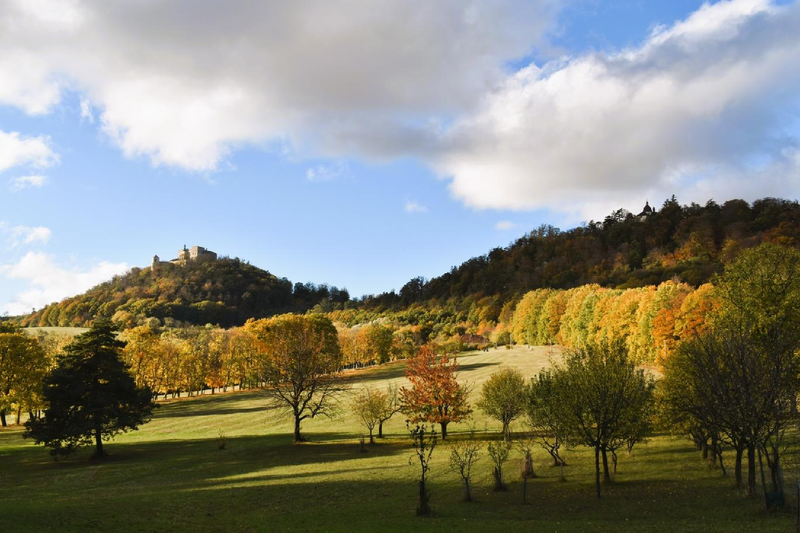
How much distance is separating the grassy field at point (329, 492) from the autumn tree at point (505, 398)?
4490mm

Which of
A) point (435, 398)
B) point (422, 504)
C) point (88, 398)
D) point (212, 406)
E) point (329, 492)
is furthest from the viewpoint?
point (212, 406)

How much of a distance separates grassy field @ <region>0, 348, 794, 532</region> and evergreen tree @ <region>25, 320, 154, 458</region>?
2881mm

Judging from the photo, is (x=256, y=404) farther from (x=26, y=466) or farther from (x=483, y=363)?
(x=483, y=363)

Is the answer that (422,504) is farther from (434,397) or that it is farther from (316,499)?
(434,397)

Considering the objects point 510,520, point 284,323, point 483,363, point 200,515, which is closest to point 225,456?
point 200,515

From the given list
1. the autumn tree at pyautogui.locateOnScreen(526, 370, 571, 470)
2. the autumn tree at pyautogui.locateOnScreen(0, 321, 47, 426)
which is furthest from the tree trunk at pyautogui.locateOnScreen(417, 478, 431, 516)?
the autumn tree at pyautogui.locateOnScreen(0, 321, 47, 426)

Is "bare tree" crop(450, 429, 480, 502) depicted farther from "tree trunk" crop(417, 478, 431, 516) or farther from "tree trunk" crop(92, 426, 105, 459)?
"tree trunk" crop(92, 426, 105, 459)

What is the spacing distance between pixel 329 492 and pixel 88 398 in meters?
30.2

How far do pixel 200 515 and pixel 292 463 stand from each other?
18.0 metres

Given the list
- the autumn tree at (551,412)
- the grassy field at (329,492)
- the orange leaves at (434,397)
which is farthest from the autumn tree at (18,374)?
the autumn tree at (551,412)

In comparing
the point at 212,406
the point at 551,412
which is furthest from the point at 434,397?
the point at 212,406

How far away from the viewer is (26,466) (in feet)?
153

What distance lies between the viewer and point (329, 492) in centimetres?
3425

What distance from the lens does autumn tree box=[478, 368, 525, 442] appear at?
48312 mm
